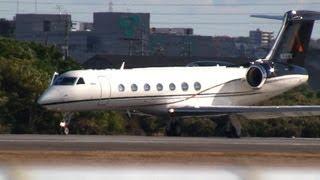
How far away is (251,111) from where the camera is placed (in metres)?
36.4

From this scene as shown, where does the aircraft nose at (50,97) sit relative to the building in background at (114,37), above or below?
above

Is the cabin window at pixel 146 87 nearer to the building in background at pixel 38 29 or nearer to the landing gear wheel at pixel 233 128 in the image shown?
the landing gear wheel at pixel 233 128

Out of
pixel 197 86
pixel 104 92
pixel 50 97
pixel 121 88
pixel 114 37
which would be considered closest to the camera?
pixel 50 97

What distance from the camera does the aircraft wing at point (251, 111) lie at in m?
35.6

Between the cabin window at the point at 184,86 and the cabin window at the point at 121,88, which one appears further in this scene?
the cabin window at the point at 184,86

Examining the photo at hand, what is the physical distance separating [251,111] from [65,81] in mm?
7221

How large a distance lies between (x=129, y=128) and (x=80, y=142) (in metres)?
19.1

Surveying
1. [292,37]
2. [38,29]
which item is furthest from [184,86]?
[38,29]

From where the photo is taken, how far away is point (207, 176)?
24.6 feet

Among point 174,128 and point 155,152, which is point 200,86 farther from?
point 155,152

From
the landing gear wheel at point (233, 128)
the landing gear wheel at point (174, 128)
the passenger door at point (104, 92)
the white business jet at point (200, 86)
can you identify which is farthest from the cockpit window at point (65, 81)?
the landing gear wheel at point (233, 128)

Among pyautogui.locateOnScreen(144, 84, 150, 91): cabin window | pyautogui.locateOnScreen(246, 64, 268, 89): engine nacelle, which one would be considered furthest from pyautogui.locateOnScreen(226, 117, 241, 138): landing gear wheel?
pyautogui.locateOnScreen(144, 84, 150, 91): cabin window

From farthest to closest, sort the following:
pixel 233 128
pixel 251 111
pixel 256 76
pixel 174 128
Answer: pixel 256 76
pixel 174 128
pixel 251 111
pixel 233 128

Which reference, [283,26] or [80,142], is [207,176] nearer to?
[80,142]
